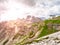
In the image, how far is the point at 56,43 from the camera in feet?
494

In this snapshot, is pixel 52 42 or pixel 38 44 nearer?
pixel 52 42

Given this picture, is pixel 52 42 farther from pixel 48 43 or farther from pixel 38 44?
pixel 38 44

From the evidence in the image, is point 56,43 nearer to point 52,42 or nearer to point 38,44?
point 52,42

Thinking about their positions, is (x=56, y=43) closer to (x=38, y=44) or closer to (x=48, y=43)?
(x=48, y=43)

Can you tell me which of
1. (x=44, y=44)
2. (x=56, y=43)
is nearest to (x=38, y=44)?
(x=44, y=44)

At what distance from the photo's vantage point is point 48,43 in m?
158

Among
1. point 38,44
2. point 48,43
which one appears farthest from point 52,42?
point 38,44

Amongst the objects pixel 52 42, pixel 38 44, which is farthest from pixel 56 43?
pixel 38 44

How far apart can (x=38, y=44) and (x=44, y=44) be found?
10329 millimetres

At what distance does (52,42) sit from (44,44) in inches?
264

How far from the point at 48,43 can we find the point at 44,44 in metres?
3.33

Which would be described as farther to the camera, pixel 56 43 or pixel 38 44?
pixel 38 44

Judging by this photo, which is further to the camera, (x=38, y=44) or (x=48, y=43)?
(x=38, y=44)

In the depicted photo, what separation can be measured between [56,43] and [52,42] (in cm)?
608
